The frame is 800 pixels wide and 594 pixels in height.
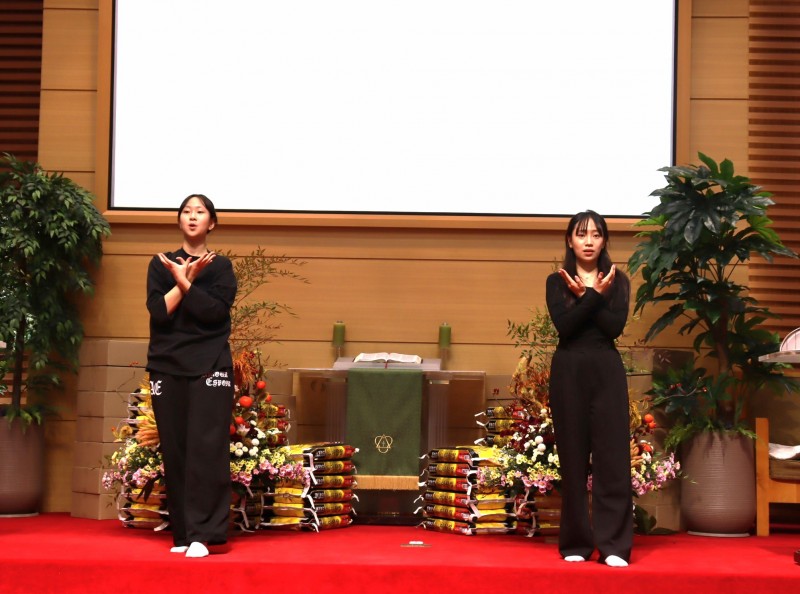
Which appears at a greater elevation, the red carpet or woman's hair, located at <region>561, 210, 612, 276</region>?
woman's hair, located at <region>561, 210, 612, 276</region>

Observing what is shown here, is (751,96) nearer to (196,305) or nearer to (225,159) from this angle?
(225,159)

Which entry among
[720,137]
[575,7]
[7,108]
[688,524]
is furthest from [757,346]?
[7,108]

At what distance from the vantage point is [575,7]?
605cm

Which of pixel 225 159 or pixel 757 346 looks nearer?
pixel 757 346

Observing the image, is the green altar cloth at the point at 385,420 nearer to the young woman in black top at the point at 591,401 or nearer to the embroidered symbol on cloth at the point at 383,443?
the embroidered symbol on cloth at the point at 383,443

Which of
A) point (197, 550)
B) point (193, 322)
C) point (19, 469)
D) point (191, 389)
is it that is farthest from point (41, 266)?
point (197, 550)

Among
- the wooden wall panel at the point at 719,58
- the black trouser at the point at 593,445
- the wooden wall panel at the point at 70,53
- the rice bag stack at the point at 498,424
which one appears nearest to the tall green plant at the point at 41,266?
the wooden wall panel at the point at 70,53

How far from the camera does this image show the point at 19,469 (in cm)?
566

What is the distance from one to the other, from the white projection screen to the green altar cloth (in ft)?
3.65

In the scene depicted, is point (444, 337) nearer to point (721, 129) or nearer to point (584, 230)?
point (584, 230)

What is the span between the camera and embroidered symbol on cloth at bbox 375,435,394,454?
5363 millimetres

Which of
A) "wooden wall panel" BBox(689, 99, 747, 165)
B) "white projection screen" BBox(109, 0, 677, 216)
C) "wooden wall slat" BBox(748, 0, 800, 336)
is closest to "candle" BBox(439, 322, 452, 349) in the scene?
"white projection screen" BBox(109, 0, 677, 216)

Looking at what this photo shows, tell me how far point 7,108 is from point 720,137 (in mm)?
4494

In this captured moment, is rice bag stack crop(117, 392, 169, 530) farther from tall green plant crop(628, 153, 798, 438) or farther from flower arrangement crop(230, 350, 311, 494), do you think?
tall green plant crop(628, 153, 798, 438)
